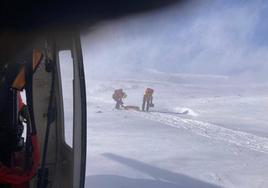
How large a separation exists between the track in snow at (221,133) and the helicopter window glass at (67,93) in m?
4.81

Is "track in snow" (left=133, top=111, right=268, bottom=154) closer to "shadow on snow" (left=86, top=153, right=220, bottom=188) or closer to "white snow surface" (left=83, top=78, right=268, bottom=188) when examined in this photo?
"white snow surface" (left=83, top=78, right=268, bottom=188)

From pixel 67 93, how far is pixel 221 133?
6537 millimetres

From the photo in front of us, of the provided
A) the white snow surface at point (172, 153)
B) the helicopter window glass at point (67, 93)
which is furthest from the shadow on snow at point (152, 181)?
the helicopter window glass at point (67, 93)

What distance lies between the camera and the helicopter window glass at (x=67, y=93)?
11.7ft

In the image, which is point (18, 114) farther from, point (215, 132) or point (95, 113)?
point (95, 113)

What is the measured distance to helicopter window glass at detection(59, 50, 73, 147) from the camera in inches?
140

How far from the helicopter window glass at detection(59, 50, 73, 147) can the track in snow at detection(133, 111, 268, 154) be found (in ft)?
15.8

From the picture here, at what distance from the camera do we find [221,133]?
980 cm

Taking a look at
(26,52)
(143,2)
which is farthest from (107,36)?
(26,52)

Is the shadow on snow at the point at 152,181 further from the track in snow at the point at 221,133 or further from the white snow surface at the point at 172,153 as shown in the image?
the track in snow at the point at 221,133

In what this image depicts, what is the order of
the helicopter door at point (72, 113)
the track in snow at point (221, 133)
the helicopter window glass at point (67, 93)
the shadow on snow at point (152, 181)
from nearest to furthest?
the helicopter door at point (72, 113) → the helicopter window glass at point (67, 93) → the shadow on snow at point (152, 181) → the track in snow at point (221, 133)

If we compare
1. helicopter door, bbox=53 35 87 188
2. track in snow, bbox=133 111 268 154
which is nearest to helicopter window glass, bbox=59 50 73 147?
helicopter door, bbox=53 35 87 188

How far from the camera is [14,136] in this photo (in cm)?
308

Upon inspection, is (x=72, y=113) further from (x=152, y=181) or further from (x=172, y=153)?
(x=172, y=153)
